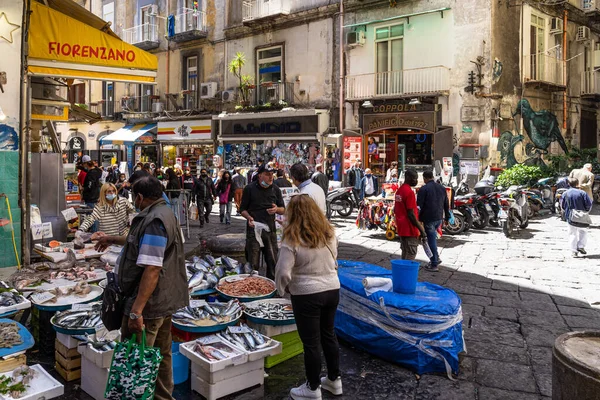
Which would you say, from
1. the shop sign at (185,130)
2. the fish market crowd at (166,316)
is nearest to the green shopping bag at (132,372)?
the fish market crowd at (166,316)

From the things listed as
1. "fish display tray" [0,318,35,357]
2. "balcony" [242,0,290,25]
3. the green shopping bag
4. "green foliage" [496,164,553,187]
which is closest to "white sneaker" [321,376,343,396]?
the green shopping bag

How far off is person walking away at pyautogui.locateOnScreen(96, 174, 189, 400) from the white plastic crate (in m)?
0.40

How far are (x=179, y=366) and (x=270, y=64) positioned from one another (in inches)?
726

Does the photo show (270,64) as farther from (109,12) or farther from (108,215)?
(108,215)

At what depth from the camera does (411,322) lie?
4246 mm

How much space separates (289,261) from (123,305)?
109 cm

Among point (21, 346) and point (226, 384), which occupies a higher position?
point (21, 346)

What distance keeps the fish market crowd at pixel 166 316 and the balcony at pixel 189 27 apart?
1924 centimetres

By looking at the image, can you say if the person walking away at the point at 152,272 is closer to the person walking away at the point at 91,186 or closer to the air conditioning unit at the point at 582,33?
the person walking away at the point at 91,186

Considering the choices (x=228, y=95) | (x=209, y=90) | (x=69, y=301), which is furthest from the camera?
(x=209, y=90)

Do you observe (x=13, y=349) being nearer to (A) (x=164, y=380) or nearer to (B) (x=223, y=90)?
(A) (x=164, y=380)

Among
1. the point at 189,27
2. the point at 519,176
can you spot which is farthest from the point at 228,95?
the point at 519,176

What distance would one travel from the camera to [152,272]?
3047 mm

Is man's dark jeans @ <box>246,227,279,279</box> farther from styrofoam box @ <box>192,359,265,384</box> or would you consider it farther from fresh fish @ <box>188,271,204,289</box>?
styrofoam box @ <box>192,359,265,384</box>
